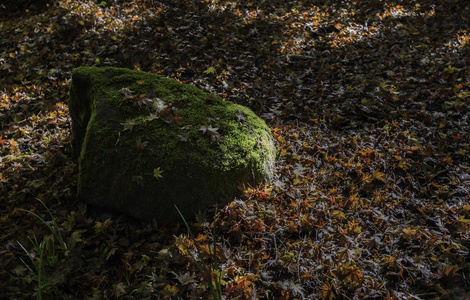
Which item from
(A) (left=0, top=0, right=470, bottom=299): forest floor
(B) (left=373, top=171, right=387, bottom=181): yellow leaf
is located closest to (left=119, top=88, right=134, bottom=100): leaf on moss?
(A) (left=0, top=0, right=470, bottom=299): forest floor

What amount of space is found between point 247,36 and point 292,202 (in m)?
4.65

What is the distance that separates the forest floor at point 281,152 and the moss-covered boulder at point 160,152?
0.20 metres

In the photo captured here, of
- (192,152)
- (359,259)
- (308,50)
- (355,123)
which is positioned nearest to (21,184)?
(192,152)

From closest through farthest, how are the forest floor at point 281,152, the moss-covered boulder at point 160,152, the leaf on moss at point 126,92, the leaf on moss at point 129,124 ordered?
the forest floor at point 281,152, the moss-covered boulder at point 160,152, the leaf on moss at point 129,124, the leaf on moss at point 126,92

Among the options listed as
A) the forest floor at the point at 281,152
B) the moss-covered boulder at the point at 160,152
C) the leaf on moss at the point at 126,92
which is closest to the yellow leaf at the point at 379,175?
the forest floor at the point at 281,152

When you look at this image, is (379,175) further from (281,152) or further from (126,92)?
(126,92)

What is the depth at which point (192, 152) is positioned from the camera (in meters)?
3.12

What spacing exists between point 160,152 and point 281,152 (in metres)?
1.61

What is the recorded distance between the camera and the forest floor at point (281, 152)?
2.54 m

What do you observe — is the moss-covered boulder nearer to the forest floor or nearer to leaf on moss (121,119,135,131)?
leaf on moss (121,119,135,131)

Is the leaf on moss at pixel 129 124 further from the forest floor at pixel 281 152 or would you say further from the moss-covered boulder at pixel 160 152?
the forest floor at pixel 281 152

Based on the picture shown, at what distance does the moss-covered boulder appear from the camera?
3039mm

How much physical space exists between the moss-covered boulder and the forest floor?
204mm

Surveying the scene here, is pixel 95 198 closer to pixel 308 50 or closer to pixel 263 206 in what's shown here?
pixel 263 206
